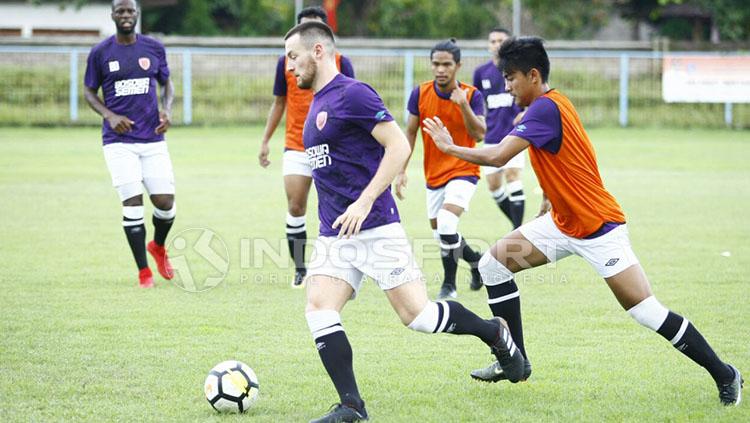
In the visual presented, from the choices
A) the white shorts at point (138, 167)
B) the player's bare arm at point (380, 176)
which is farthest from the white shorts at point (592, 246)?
the white shorts at point (138, 167)

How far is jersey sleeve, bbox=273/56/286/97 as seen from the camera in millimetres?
9938

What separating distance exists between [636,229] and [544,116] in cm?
807

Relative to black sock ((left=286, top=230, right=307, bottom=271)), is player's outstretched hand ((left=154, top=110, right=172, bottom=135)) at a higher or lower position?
higher

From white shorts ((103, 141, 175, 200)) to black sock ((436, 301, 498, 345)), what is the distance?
464cm

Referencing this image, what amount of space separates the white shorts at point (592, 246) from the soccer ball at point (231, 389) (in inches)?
77.4

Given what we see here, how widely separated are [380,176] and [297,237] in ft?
15.3

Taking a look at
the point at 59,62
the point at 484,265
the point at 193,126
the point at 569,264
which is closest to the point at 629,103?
the point at 193,126

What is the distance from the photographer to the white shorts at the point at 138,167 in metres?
9.73

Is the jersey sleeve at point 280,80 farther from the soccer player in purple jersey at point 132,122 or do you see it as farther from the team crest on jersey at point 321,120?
the team crest on jersey at point 321,120

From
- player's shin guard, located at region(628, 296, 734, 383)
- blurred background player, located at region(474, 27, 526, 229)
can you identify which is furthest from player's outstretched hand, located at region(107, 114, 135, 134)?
player's shin guard, located at region(628, 296, 734, 383)

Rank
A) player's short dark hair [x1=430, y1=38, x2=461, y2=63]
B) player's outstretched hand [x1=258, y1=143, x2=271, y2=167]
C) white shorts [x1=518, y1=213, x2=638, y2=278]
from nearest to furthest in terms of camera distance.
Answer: white shorts [x1=518, y1=213, x2=638, y2=278] → player's short dark hair [x1=430, y1=38, x2=461, y2=63] → player's outstretched hand [x1=258, y1=143, x2=271, y2=167]

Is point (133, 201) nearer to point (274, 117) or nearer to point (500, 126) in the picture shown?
point (274, 117)

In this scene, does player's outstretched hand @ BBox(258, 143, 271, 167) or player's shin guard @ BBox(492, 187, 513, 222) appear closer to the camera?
player's outstretched hand @ BBox(258, 143, 271, 167)

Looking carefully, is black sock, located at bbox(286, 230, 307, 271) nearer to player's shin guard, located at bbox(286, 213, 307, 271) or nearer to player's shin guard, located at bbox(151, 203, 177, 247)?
player's shin guard, located at bbox(286, 213, 307, 271)
